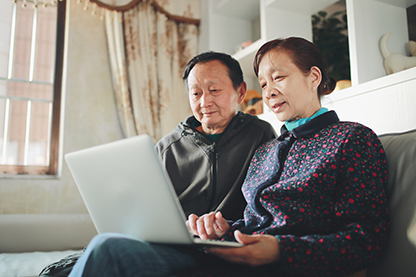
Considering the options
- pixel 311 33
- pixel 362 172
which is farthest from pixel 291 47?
pixel 311 33

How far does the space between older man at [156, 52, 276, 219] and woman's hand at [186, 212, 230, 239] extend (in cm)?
19

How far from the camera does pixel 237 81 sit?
1491 millimetres

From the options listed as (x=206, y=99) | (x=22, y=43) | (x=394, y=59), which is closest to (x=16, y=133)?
(x=22, y=43)

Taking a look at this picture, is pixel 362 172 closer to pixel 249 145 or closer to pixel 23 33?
pixel 249 145

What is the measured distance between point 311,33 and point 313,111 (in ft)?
4.14

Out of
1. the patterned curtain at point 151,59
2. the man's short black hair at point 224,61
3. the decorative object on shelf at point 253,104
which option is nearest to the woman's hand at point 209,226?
the man's short black hair at point 224,61

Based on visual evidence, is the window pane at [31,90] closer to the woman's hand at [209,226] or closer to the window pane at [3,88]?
the window pane at [3,88]

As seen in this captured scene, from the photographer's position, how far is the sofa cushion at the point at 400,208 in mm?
838

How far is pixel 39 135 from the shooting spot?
7.91 feet

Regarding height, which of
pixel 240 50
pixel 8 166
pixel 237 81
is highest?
pixel 240 50

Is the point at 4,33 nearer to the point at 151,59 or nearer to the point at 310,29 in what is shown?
the point at 151,59

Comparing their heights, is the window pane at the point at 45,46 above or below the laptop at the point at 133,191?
above

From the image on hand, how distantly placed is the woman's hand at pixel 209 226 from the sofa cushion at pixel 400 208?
0.43 meters

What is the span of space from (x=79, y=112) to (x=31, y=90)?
38 cm
